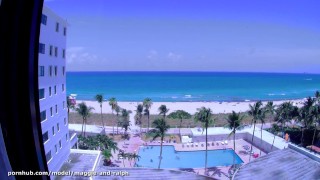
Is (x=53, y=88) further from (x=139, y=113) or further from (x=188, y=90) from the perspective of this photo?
(x=188, y=90)

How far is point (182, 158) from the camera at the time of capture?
14.7m

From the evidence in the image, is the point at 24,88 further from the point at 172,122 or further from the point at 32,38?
the point at 172,122

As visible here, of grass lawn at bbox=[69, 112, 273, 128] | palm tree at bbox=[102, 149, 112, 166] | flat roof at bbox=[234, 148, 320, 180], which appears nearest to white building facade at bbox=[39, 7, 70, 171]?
palm tree at bbox=[102, 149, 112, 166]

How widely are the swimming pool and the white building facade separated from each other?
5981mm

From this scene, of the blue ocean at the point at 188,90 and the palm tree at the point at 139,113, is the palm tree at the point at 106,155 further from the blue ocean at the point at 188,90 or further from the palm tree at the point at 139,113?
the blue ocean at the point at 188,90

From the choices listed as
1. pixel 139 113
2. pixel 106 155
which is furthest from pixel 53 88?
pixel 139 113

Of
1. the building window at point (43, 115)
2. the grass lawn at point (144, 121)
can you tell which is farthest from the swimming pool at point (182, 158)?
the building window at point (43, 115)

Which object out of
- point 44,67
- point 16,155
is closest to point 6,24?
point 16,155

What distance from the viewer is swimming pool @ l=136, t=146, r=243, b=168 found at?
45.8 feet

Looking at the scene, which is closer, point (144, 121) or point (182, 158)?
point (182, 158)

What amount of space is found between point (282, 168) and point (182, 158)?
7176 mm

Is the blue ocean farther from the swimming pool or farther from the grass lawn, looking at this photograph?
the swimming pool

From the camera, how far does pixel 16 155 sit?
1719 mm

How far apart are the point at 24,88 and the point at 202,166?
1262 cm
